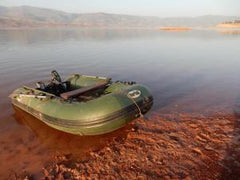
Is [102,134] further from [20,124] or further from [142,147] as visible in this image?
[20,124]

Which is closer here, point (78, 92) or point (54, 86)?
point (78, 92)

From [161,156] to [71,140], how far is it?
2802 mm

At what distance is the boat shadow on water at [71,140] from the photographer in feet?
18.5

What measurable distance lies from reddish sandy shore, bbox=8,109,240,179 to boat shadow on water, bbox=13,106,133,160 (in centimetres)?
6

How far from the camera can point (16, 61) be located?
16047 mm

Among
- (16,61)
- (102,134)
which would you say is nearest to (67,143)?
(102,134)

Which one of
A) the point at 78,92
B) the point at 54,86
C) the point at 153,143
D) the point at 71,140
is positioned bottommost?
the point at 71,140

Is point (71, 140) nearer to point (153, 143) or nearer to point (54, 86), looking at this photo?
point (153, 143)

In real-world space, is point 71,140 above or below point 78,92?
below

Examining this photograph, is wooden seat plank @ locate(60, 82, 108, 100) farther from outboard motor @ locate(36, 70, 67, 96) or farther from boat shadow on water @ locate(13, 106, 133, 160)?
outboard motor @ locate(36, 70, 67, 96)

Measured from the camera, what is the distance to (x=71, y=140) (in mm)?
Result: 6152

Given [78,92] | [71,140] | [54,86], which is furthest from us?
[54,86]

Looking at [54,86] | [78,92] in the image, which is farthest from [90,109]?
[54,86]

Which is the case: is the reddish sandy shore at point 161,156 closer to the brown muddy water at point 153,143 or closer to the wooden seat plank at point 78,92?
the brown muddy water at point 153,143
